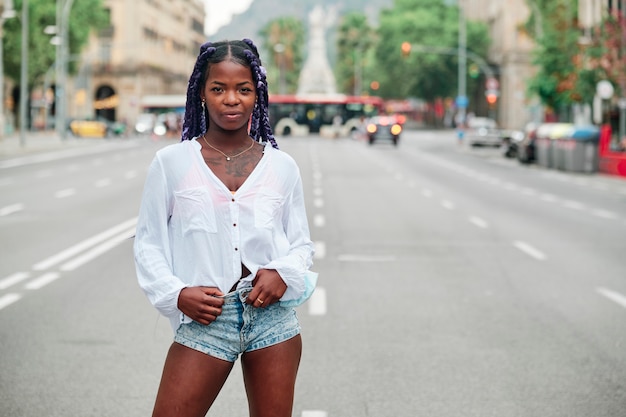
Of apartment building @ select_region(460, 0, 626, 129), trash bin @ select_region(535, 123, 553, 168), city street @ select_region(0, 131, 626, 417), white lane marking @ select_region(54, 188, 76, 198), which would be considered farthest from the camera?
apartment building @ select_region(460, 0, 626, 129)

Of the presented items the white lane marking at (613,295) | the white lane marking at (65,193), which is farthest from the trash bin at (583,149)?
the white lane marking at (613,295)

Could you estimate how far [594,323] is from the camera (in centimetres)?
934

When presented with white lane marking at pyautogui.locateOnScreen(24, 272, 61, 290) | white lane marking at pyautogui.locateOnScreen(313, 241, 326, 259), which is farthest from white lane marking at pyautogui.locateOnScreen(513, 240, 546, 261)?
white lane marking at pyautogui.locateOnScreen(24, 272, 61, 290)

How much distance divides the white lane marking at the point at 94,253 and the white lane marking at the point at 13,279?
60 centimetres

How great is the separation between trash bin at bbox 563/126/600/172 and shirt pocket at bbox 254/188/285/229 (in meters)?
35.5

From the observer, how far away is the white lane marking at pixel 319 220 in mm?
19031

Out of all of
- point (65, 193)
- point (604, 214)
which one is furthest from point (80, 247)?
point (65, 193)

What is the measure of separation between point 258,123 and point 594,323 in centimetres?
602

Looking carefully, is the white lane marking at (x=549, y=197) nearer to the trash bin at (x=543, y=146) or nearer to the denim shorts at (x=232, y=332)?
the trash bin at (x=543, y=146)

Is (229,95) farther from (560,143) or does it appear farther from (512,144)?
(512,144)

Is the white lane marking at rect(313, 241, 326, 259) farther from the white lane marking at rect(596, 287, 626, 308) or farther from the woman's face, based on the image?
the woman's face

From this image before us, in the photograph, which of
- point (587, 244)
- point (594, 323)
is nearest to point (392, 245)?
point (587, 244)

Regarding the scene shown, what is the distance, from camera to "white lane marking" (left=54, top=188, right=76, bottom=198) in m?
25.3

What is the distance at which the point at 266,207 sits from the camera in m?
3.67
